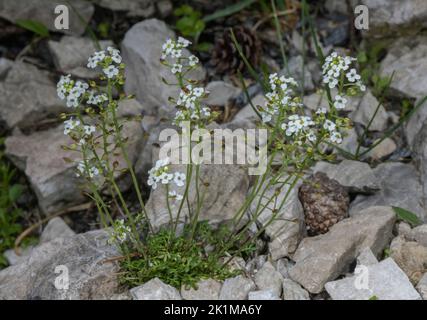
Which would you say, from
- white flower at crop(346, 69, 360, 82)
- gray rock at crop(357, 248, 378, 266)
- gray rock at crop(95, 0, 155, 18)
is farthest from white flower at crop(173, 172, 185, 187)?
gray rock at crop(95, 0, 155, 18)

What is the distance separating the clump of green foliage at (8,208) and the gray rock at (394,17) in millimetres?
2435

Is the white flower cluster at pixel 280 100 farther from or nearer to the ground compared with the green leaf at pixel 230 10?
farther from the ground

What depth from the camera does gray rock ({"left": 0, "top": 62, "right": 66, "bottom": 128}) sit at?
162 inches

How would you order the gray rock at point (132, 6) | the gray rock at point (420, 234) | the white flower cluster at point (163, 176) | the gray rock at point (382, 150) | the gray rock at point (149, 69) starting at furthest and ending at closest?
the gray rock at point (132, 6) → the gray rock at point (149, 69) → the gray rock at point (382, 150) → the gray rock at point (420, 234) → the white flower cluster at point (163, 176)

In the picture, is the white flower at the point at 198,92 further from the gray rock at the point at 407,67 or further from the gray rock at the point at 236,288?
the gray rock at the point at 407,67

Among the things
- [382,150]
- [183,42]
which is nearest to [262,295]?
[183,42]

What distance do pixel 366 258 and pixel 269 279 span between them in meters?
0.46

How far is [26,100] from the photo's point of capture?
4148 millimetres

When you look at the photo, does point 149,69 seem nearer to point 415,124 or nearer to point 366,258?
point 415,124

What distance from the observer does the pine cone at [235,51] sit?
415 cm

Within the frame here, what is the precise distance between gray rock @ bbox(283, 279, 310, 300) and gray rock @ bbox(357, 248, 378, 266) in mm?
306

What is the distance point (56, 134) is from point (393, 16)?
2255 mm

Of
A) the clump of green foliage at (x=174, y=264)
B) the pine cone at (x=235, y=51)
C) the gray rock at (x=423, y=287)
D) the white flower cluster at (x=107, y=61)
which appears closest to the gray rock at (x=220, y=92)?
the pine cone at (x=235, y=51)

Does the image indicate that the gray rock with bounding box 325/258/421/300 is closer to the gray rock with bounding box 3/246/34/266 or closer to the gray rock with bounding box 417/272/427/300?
the gray rock with bounding box 417/272/427/300
